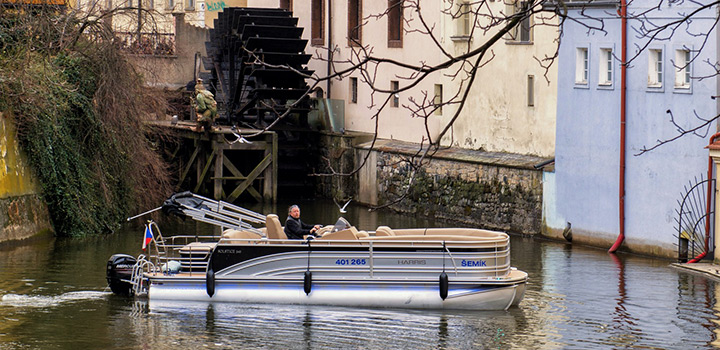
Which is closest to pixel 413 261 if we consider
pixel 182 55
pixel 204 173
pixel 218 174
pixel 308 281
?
pixel 308 281

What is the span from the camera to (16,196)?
26.8 meters

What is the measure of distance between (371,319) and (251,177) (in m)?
20.2

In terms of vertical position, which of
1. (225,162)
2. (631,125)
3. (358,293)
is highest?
(631,125)

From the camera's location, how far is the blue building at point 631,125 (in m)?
24.5

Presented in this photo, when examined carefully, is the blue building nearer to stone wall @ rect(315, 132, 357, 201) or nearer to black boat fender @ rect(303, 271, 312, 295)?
black boat fender @ rect(303, 271, 312, 295)

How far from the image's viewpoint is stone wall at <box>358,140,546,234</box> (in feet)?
96.5

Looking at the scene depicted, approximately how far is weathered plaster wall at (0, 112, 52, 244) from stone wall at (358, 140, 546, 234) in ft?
25.3

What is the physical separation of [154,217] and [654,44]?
11861 millimetres

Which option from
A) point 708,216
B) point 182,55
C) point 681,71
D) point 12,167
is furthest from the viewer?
point 182,55

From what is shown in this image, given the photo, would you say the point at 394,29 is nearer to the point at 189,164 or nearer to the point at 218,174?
the point at 218,174

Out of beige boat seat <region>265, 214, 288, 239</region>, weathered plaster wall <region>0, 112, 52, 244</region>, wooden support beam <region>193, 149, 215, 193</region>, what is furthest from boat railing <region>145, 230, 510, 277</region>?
wooden support beam <region>193, 149, 215, 193</region>

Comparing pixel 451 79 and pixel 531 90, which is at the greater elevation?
pixel 451 79

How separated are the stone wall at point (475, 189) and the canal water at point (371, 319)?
6.26m

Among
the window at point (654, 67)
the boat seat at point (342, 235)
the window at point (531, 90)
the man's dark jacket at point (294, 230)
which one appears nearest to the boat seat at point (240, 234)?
the man's dark jacket at point (294, 230)
